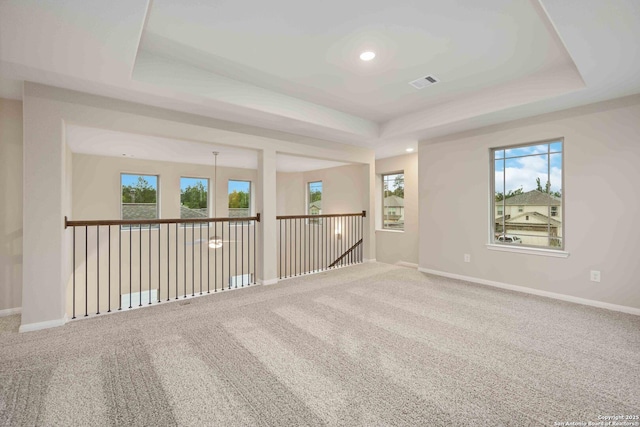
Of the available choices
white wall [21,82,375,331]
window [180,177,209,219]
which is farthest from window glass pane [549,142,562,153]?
window [180,177,209,219]

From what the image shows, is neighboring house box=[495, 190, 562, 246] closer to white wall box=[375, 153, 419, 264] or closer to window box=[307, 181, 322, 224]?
white wall box=[375, 153, 419, 264]

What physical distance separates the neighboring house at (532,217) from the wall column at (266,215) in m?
3.46

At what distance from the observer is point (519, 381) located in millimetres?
1880

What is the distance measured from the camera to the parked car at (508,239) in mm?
4121

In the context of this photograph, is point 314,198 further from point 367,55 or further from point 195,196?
point 367,55

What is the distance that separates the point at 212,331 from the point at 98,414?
1.10 meters

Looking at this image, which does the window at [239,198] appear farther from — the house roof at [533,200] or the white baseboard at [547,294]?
the house roof at [533,200]

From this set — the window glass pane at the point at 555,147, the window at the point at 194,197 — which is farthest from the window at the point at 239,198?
the window glass pane at the point at 555,147

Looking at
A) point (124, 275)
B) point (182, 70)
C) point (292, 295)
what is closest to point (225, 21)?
point (182, 70)

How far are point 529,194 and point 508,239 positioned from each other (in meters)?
0.71

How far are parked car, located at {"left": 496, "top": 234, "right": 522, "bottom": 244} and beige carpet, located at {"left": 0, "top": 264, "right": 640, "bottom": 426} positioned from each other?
1015 millimetres

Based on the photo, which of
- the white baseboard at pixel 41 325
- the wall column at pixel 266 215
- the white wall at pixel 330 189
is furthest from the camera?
the white wall at pixel 330 189

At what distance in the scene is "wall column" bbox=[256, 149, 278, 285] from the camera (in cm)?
430

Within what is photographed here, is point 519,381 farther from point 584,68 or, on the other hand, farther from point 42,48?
point 42,48
